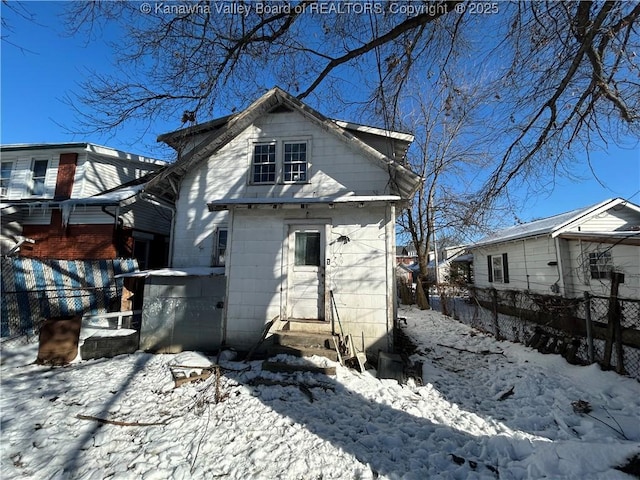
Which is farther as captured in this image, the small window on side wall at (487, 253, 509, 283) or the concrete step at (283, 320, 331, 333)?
the small window on side wall at (487, 253, 509, 283)

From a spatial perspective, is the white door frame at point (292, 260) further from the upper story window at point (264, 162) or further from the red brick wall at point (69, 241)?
the red brick wall at point (69, 241)

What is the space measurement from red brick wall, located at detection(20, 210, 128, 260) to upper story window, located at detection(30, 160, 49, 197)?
1853 mm

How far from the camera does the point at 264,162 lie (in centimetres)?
836

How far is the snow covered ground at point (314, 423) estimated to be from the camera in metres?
3.16

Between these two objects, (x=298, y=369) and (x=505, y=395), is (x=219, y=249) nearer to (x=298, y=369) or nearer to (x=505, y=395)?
(x=298, y=369)

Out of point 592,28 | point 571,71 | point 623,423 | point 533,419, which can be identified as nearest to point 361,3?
point 592,28

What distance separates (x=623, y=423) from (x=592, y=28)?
5.44 meters

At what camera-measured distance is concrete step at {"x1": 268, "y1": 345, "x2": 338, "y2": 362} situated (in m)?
6.17

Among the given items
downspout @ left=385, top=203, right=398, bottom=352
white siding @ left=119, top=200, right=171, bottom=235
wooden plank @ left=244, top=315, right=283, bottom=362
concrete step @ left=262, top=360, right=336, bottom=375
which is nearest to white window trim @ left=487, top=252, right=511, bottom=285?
downspout @ left=385, top=203, right=398, bottom=352

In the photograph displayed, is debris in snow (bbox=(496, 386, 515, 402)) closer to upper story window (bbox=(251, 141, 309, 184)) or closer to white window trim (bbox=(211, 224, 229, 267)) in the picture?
upper story window (bbox=(251, 141, 309, 184))

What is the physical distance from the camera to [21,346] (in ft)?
23.6

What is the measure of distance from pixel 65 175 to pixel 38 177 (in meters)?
1.67

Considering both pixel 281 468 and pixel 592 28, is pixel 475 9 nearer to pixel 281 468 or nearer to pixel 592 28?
pixel 592 28

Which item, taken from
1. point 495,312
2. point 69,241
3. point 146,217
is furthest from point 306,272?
point 69,241
